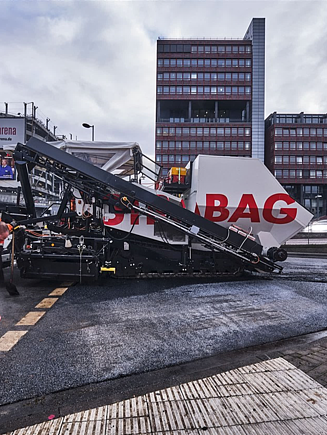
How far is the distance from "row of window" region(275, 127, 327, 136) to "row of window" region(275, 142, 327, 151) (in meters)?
1.66

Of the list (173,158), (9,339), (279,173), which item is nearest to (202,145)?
(173,158)

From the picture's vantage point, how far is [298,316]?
413 centimetres

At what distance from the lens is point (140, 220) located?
589cm

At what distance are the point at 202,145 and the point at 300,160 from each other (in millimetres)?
19079

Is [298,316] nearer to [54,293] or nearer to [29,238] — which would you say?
[54,293]

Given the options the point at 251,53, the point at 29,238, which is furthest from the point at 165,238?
the point at 251,53

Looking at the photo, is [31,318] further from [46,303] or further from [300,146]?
[300,146]

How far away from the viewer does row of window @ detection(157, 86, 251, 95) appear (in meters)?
49.6

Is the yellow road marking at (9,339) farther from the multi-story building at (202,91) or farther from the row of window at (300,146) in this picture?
the row of window at (300,146)

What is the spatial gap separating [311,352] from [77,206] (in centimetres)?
471

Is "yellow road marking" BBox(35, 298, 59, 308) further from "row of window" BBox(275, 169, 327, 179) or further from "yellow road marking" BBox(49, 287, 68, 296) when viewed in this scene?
"row of window" BBox(275, 169, 327, 179)

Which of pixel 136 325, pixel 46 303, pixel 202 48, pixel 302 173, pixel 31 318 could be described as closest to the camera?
pixel 136 325

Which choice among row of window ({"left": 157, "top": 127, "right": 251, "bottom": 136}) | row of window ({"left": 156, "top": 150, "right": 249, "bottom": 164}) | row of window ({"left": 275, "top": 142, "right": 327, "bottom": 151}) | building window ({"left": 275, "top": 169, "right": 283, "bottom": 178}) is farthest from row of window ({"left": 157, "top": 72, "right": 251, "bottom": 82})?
building window ({"left": 275, "top": 169, "right": 283, "bottom": 178})

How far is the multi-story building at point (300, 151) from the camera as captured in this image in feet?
169
